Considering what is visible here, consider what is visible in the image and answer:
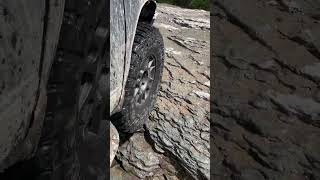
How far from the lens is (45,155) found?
6.46 feet

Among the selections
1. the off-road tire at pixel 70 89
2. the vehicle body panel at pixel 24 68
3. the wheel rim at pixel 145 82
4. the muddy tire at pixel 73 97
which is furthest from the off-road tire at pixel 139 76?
the vehicle body panel at pixel 24 68

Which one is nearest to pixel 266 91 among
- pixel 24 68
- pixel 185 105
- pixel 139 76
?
pixel 185 105

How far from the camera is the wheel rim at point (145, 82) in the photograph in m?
3.63

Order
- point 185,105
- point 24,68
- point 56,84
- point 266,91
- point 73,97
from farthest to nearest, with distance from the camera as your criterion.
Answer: point 185,105
point 266,91
point 73,97
point 56,84
point 24,68

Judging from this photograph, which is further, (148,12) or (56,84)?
(148,12)

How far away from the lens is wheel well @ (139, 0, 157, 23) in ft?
12.3

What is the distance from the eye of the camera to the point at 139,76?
11.7 feet

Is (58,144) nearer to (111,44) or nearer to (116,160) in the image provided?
(111,44)

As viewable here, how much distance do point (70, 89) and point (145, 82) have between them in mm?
1845

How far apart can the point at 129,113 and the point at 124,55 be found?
0.74 m

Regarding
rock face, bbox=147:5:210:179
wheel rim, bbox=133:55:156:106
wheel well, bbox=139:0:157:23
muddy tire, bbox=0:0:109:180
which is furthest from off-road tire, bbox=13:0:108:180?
rock face, bbox=147:5:210:179

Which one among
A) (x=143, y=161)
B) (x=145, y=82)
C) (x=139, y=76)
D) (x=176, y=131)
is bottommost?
(x=143, y=161)

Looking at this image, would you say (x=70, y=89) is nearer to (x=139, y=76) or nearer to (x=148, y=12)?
(x=139, y=76)

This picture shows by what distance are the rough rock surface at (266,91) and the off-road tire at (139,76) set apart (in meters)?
0.55
